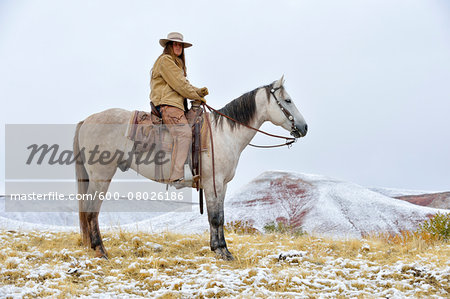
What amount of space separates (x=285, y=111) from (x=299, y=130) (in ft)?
1.53

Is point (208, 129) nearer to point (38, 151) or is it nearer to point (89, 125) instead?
point (89, 125)

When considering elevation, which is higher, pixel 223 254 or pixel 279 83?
pixel 279 83

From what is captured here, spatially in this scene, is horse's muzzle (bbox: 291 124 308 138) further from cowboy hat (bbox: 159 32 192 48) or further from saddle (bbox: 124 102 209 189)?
cowboy hat (bbox: 159 32 192 48)

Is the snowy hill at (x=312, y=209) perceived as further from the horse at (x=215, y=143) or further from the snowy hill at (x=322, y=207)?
the horse at (x=215, y=143)

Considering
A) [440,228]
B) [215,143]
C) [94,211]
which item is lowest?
[440,228]

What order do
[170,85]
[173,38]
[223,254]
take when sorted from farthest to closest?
[173,38]
[170,85]
[223,254]

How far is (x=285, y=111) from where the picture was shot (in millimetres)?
7402

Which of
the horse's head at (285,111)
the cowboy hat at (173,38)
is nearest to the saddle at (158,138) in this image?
the horse's head at (285,111)

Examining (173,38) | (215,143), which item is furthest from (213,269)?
(173,38)

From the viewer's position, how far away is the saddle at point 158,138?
710 cm

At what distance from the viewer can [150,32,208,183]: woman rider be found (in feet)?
22.9

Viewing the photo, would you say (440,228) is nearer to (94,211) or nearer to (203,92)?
(203,92)

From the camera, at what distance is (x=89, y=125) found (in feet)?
24.0

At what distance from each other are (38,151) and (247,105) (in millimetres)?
4857
